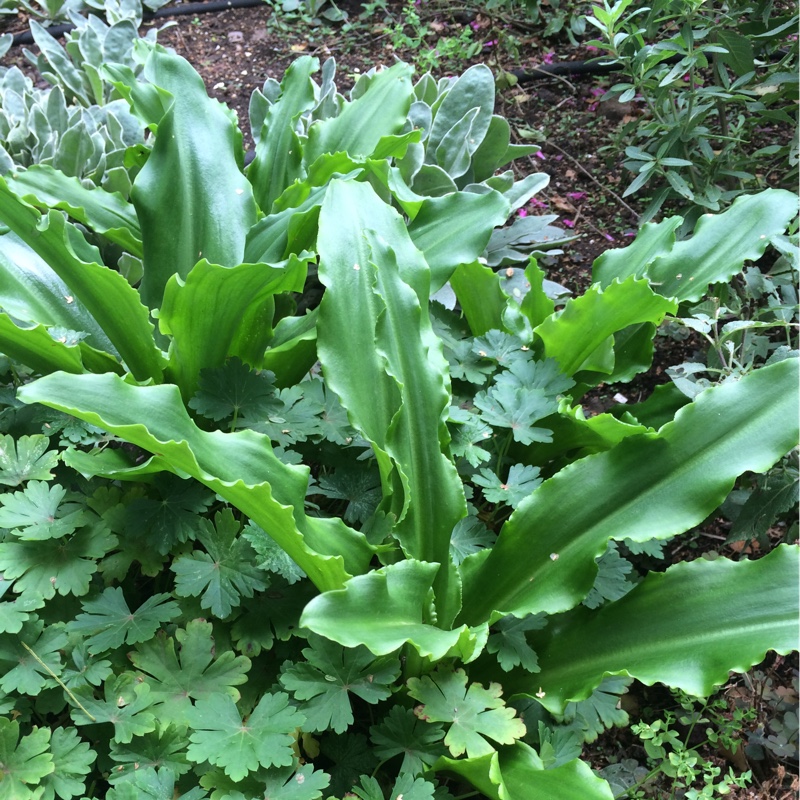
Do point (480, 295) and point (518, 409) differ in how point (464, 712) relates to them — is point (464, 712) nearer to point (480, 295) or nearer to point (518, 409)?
point (518, 409)

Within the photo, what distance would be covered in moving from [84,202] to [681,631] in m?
1.50

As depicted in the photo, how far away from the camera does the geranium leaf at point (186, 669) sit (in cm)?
116

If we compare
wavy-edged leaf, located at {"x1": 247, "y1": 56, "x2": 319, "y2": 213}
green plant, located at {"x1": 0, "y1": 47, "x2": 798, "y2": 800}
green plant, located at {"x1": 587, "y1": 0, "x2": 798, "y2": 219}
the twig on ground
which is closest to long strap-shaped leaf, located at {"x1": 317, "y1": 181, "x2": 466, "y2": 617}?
green plant, located at {"x1": 0, "y1": 47, "x2": 798, "y2": 800}

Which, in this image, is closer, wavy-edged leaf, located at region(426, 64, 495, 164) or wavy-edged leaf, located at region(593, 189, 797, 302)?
wavy-edged leaf, located at region(593, 189, 797, 302)

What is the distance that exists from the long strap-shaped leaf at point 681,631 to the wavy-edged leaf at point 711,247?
59 centimetres

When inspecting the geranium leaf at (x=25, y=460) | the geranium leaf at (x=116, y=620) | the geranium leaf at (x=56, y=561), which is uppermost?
the geranium leaf at (x=25, y=460)

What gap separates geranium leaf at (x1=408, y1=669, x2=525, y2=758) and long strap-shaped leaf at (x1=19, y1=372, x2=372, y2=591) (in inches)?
8.5

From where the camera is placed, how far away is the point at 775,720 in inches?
55.7

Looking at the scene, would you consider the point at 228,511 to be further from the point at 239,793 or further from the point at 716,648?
the point at 716,648

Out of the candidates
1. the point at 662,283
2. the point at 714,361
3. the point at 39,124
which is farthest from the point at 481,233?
the point at 39,124

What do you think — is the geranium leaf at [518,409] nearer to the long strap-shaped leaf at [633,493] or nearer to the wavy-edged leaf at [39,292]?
the long strap-shaped leaf at [633,493]

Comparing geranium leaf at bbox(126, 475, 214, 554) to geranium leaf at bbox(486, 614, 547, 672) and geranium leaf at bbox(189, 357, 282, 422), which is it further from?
geranium leaf at bbox(486, 614, 547, 672)

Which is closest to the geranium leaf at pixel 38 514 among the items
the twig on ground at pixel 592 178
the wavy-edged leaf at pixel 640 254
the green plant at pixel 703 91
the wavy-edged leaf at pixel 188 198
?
the wavy-edged leaf at pixel 188 198

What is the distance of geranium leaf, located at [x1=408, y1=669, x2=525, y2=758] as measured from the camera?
3.54 feet
